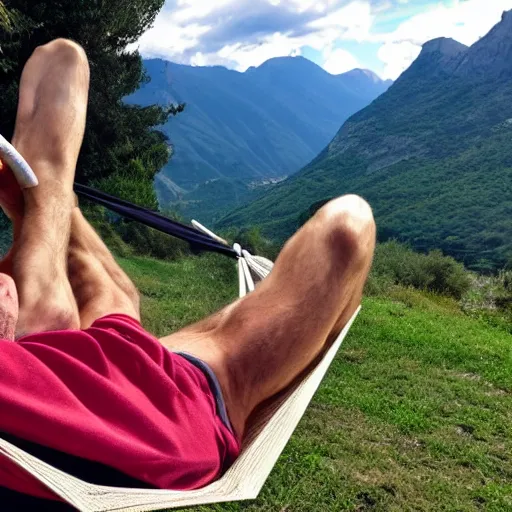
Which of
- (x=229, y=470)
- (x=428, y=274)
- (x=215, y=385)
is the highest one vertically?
(x=215, y=385)

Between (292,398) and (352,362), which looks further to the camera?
(352,362)

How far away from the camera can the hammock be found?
0.67m

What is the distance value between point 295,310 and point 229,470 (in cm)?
27

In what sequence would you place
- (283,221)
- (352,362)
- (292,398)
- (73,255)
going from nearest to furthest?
(292,398) < (73,255) < (352,362) < (283,221)

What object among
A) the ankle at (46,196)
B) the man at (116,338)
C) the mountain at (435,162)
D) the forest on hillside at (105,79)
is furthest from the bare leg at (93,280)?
the mountain at (435,162)

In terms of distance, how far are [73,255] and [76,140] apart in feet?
0.75

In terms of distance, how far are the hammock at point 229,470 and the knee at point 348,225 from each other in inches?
7.7

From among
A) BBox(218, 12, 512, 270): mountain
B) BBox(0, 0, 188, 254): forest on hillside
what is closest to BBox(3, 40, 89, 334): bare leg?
BBox(0, 0, 188, 254): forest on hillside

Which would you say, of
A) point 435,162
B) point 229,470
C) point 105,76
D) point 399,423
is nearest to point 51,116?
point 229,470

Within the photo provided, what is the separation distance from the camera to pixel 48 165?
1.06 m

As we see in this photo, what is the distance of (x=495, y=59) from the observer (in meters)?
87.6

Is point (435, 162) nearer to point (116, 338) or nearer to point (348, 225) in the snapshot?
point (348, 225)

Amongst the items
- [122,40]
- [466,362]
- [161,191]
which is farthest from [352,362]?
[161,191]

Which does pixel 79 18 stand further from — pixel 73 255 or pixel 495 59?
pixel 495 59
